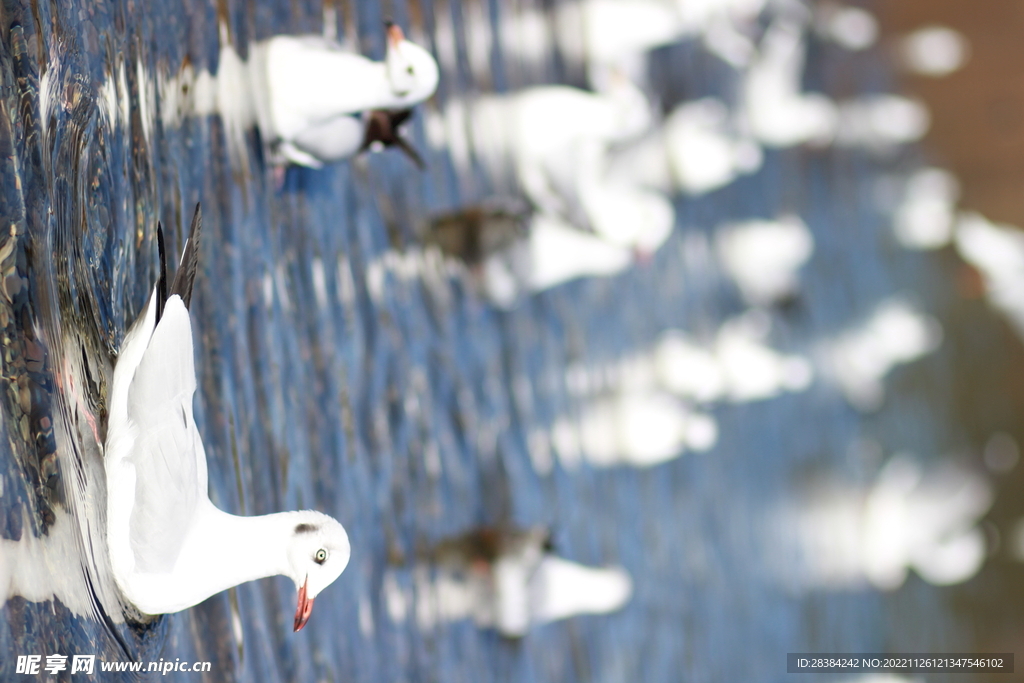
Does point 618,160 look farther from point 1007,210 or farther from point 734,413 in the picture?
point 1007,210

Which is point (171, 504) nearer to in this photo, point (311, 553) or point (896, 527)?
point (311, 553)

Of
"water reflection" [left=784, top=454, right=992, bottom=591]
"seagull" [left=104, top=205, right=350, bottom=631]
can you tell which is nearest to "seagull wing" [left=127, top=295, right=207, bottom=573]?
"seagull" [left=104, top=205, right=350, bottom=631]

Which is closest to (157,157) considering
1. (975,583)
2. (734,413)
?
(734,413)

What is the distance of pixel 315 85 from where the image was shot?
0.18 metres

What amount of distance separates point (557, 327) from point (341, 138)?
15 cm

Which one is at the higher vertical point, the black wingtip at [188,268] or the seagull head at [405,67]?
the seagull head at [405,67]

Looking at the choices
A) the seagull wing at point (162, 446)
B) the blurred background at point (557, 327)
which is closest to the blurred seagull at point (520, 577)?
the blurred background at point (557, 327)

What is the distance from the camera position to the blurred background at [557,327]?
0.53 feet

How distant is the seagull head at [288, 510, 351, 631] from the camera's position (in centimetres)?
15

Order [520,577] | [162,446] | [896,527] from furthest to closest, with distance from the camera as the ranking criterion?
[896,527], [520,577], [162,446]

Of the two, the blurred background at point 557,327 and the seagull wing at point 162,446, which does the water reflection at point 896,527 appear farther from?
the seagull wing at point 162,446

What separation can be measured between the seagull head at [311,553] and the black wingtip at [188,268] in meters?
0.05

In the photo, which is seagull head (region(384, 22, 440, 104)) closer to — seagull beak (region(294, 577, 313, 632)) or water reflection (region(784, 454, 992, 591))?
seagull beak (region(294, 577, 313, 632))

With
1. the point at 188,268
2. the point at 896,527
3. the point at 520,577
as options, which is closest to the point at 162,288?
the point at 188,268
